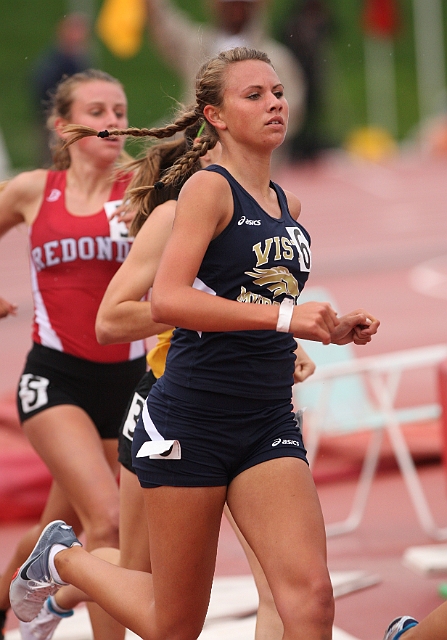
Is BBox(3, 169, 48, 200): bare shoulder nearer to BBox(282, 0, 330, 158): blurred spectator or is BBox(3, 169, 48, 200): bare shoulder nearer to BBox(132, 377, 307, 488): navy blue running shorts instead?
BBox(132, 377, 307, 488): navy blue running shorts

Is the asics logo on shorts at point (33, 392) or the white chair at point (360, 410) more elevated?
the asics logo on shorts at point (33, 392)

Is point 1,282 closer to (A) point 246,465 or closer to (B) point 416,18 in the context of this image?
(A) point 246,465

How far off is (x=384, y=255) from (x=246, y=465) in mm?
13008

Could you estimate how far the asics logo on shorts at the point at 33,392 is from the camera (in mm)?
4539

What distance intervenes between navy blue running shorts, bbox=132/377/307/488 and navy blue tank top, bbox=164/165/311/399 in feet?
0.14

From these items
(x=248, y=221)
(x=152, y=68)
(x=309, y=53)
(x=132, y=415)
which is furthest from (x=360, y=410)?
(x=152, y=68)

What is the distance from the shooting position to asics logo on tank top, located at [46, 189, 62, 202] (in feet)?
15.8

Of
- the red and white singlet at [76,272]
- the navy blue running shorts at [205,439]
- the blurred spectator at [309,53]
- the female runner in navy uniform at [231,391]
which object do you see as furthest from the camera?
the blurred spectator at [309,53]

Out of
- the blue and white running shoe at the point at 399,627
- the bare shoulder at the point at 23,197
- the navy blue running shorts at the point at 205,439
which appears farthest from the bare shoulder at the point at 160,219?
the blue and white running shoe at the point at 399,627

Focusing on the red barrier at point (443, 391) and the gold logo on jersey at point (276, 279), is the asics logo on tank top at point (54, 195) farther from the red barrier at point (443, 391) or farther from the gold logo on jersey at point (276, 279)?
the red barrier at point (443, 391)

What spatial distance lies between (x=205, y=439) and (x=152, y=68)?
2726cm

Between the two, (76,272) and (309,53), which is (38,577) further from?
(309,53)

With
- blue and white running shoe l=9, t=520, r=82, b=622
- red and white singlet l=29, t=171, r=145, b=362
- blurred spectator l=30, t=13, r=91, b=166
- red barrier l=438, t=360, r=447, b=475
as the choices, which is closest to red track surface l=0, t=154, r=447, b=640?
red barrier l=438, t=360, r=447, b=475

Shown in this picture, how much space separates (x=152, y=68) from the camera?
29.7m
